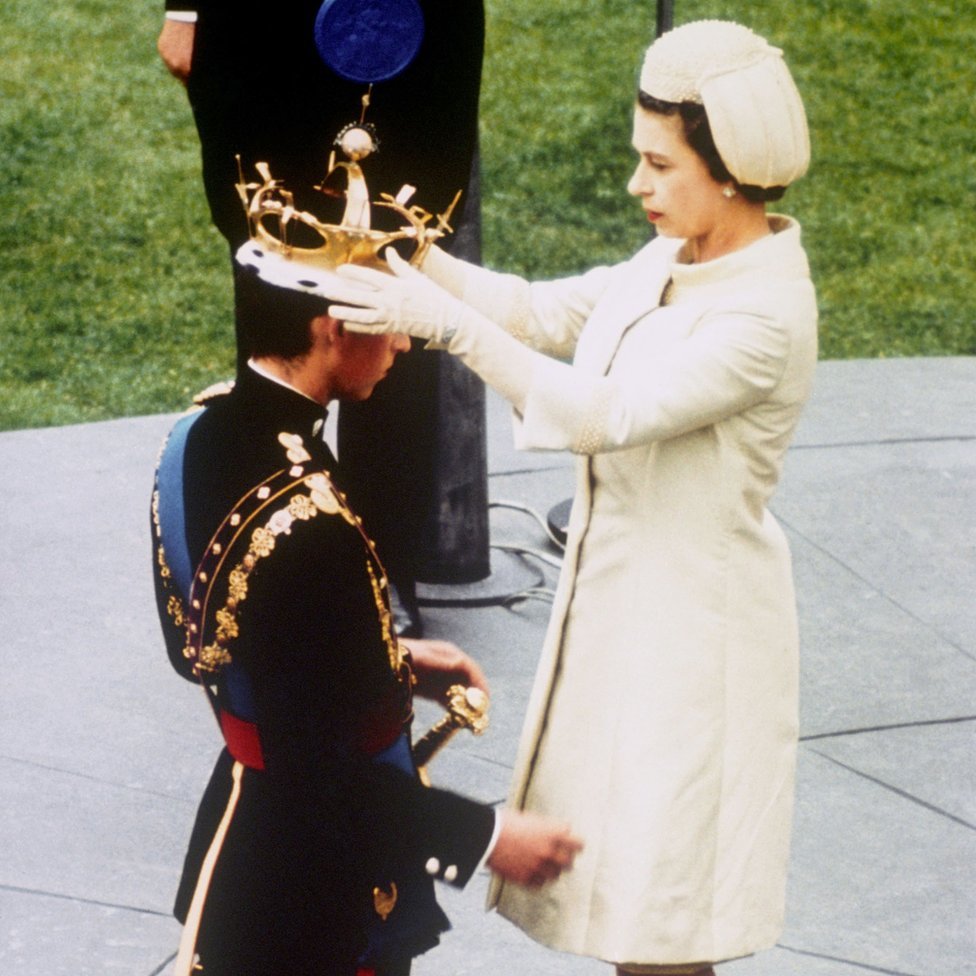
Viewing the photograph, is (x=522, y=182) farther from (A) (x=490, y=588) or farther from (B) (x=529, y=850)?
(B) (x=529, y=850)

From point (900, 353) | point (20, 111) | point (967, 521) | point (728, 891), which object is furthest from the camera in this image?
point (20, 111)

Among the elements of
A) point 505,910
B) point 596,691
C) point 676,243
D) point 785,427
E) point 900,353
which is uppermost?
point 676,243

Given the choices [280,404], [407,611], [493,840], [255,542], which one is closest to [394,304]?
[280,404]

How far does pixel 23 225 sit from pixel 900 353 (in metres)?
4.56

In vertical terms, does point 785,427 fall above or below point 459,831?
above

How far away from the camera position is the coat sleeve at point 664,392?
3029 mm

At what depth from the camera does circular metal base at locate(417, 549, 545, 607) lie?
19.0 ft

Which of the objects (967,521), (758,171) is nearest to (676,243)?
(758,171)

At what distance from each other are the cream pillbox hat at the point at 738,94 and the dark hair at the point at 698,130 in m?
0.01

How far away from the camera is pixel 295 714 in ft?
8.56

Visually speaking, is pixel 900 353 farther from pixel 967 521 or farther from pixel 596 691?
pixel 596 691

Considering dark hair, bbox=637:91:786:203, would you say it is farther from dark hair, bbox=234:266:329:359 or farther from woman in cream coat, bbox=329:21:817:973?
dark hair, bbox=234:266:329:359

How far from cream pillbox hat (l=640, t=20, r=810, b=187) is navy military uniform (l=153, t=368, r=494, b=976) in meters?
0.76

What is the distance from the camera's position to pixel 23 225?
35.0 ft
